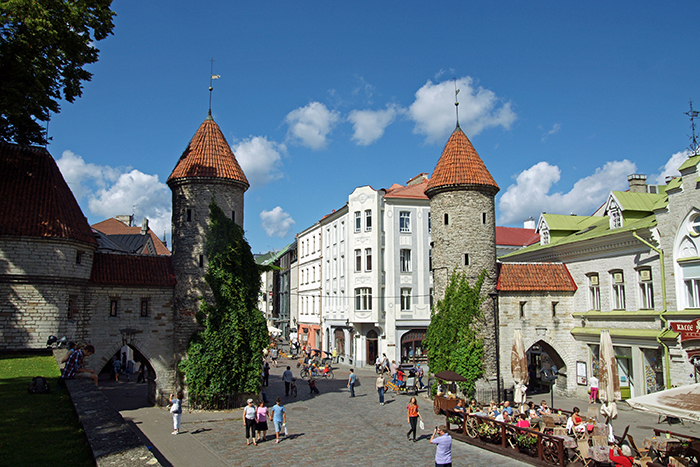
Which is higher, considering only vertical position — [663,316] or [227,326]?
[663,316]

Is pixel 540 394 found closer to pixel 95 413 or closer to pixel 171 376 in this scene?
pixel 171 376

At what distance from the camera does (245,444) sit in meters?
16.4

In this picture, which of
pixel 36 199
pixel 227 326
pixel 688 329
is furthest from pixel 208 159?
pixel 688 329

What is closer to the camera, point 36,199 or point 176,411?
point 176,411

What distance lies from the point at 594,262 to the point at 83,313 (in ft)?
79.0

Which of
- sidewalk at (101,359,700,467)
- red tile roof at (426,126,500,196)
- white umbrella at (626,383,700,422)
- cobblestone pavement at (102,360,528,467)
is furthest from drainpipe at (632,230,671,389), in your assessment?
white umbrella at (626,383,700,422)

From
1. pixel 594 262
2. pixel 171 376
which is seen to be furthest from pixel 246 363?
pixel 594 262

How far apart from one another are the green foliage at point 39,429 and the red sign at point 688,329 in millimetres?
20894

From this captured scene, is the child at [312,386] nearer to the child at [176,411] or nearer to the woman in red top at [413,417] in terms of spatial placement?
the child at [176,411]

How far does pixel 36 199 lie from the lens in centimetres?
2133

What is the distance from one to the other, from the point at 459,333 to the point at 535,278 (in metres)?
5.51

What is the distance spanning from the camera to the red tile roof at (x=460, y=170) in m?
25.3

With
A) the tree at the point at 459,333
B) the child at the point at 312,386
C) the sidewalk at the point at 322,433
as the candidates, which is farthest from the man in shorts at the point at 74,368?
the tree at the point at 459,333

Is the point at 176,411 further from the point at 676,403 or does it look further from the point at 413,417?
the point at 676,403
